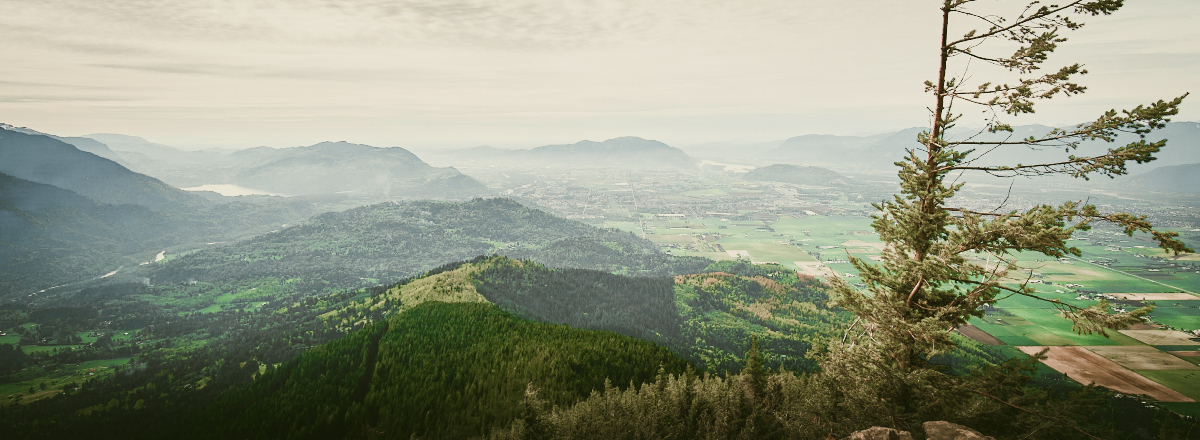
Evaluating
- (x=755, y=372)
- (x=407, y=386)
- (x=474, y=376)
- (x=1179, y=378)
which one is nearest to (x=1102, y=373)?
(x=1179, y=378)

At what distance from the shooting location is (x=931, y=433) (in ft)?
66.4

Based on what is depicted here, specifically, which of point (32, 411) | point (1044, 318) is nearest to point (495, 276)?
point (32, 411)

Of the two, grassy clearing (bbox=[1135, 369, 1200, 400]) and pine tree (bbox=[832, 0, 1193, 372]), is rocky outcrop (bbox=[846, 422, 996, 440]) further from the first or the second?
grassy clearing (bbox=[1135, 369, 1200, 400])

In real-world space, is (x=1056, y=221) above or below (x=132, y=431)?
above

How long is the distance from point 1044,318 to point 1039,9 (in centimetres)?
19443

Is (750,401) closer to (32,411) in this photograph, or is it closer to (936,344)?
(936,344)

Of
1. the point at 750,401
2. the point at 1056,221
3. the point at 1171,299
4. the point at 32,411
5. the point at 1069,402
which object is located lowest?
the point at 32,411

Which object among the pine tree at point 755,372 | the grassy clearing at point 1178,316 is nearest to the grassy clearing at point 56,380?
the pine tree at point 755,372

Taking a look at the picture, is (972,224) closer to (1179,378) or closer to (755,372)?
(755,372)

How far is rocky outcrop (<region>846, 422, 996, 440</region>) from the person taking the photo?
1953 cm

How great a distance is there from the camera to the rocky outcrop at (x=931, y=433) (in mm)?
19531

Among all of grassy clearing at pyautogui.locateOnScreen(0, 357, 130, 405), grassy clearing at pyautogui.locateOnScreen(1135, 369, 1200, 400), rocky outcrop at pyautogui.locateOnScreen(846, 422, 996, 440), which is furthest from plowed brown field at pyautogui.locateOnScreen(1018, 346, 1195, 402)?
grassy clearing at pyautogui.locateOnScreen(0, 357, 130, 405)

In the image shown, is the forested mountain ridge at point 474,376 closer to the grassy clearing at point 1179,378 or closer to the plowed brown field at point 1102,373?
the plowed brown field at point 1102,373

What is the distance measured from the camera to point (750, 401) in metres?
35.8
